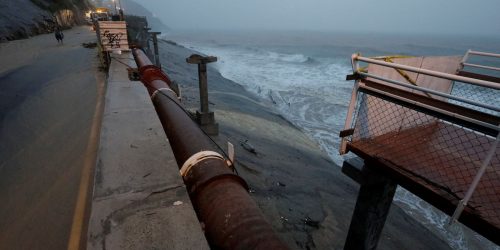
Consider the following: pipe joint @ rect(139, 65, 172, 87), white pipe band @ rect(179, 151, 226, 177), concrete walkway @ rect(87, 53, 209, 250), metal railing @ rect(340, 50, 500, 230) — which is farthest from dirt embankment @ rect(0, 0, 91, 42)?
metal railing @ rect(340, 50, 500, 230)

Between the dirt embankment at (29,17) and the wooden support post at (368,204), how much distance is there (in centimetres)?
2693

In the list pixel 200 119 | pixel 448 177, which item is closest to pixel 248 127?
pixel 200 119

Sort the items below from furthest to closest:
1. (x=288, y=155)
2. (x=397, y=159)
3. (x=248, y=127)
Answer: (x=248, y=127)
(x=288, y=155)
(x=397, y=159)

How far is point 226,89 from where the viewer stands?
21031 mm

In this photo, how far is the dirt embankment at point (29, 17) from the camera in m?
22.6

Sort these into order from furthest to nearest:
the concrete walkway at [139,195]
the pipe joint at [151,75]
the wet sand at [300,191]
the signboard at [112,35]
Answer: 1. the signboard at [112,35]
2. the pipe joint at [151,75]
3. the wet sand at [300,191]
4. the concrete walkway at [139,195]

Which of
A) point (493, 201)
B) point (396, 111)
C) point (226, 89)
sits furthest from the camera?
point (226, 89)

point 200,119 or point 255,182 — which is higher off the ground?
point 200,119

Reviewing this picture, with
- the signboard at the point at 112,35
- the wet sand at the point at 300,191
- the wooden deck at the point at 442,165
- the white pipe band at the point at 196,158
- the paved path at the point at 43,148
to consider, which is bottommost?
the wet sand at the point at 300,191

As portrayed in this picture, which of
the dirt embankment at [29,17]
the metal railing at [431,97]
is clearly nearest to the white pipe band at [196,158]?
the metal railing at [431,97]

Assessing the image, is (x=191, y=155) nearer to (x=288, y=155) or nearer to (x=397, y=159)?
(x=397, y=159)

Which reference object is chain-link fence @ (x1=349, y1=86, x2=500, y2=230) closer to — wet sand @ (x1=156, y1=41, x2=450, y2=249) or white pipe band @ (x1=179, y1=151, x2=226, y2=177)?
white pipe band @ (x1=179, y1=151, x2=226, y2=177)

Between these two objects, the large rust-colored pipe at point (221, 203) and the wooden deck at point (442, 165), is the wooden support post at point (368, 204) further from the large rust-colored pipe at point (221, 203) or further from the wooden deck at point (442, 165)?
the large rust-colored pipe at point (221, 203)

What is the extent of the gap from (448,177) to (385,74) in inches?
66.1
